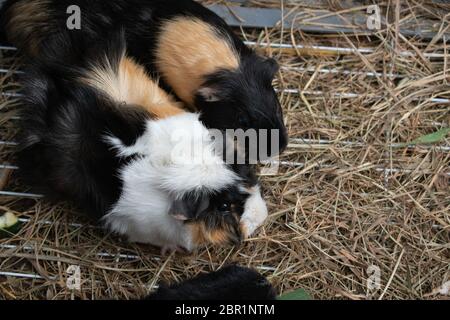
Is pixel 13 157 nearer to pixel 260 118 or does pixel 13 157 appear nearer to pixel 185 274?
pixel 185 274

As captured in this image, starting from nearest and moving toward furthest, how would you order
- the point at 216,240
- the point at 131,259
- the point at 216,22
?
the point at 216,240
the point at 131,259
the point at 216,22

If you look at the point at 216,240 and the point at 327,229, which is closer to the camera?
the point at 216,240

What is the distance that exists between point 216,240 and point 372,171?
0.77 m

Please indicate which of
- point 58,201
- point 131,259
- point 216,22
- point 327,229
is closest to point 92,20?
point 216,22

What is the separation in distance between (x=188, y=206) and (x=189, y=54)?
74 centimetres

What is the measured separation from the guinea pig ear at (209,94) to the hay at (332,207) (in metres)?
0.38

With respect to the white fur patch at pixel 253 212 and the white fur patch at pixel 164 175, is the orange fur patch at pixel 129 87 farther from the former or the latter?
the white fur patch at pixel 253 212

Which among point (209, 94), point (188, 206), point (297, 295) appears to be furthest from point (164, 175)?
point (297, 295)

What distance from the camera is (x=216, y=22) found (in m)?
2.59

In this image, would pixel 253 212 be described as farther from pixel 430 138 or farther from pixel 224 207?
pixel 430 138

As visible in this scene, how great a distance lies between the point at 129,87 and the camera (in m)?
2.34

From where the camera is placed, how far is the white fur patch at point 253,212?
2.21 meters

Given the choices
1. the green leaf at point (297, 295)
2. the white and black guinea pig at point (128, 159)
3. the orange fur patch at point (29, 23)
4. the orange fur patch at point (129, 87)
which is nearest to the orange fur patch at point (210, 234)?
the white and black guinea pig at point (128, 159)

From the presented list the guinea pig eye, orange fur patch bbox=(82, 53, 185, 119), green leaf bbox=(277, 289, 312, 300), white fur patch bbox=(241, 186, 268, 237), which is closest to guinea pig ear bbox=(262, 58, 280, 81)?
orange fur patch bbox=(82, 53, 185, 119)
